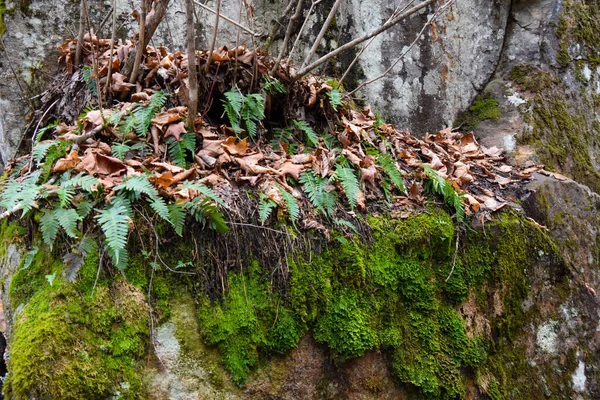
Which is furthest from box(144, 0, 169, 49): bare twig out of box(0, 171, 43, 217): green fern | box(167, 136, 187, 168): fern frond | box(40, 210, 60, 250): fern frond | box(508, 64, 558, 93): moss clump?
box(508, 64, 558, 93): moss clump

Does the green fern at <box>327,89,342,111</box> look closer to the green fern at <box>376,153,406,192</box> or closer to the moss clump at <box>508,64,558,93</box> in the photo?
the green fern at <box>376,153,406,192</box>

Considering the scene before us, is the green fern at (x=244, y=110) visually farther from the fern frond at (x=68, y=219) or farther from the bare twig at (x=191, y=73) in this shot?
the fern frond at (x=68, y=219)

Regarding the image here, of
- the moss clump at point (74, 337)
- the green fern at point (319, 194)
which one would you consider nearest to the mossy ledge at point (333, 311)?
the moss clump at point (74, 337)

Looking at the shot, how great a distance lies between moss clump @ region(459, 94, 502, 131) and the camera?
6.41 m

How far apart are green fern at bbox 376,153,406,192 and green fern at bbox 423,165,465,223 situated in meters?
0.25

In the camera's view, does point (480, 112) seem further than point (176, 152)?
Yes

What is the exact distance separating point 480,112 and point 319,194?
3580 millimetres

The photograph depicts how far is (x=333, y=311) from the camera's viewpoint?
3.66 metres

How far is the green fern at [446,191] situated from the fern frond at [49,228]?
2.85 meters

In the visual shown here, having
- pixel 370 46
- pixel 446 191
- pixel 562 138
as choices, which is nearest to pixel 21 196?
pixel 446 191

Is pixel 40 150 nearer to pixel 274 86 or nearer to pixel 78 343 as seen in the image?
pixel 78 343

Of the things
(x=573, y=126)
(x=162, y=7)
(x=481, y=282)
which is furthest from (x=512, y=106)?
(x=162, y=7)

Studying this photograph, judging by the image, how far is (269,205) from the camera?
136 inches

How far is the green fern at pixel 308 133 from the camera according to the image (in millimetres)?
4401
